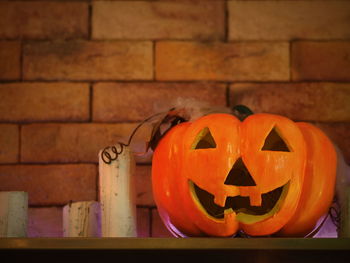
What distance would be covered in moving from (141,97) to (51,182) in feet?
1.21

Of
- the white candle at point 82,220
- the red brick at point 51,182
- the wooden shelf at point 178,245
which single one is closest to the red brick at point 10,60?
the red brick at point 51,182

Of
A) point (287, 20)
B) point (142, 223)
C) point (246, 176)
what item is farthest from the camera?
point (287, 20)

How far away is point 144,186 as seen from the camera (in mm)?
1661

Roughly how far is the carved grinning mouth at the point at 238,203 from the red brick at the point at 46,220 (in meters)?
0.54

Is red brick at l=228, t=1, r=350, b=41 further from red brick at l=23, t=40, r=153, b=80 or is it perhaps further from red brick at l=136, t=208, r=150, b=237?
red brick at l=136, t=208, r=150, b=237

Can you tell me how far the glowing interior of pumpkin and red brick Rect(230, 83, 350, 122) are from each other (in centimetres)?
41

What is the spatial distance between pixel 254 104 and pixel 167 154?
47 cm

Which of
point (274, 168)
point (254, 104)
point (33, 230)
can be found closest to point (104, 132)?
point (33, 230)

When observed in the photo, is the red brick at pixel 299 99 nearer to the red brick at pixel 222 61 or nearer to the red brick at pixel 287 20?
the red brick at pixel 222 61

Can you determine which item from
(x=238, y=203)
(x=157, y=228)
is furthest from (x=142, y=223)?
(x=238, y=203)

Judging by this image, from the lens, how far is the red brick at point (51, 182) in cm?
165

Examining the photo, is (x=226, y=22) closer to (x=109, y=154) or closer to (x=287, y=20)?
(x=287, y=20)

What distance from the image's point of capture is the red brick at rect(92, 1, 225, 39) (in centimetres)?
173
